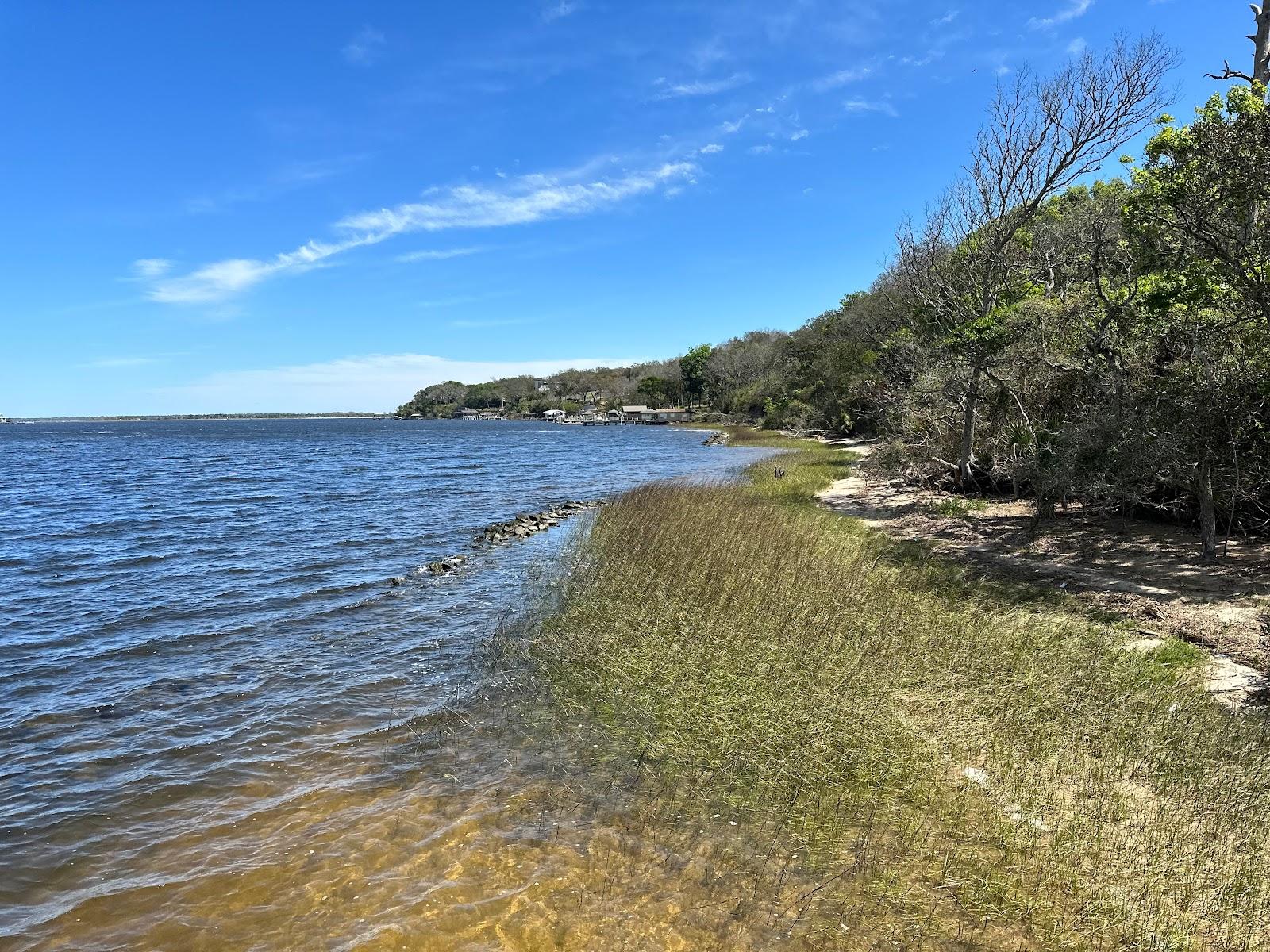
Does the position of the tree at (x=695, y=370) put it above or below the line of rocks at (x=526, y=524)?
above

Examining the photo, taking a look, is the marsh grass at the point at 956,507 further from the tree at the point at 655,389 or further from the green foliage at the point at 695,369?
the tree at the point at 655,389

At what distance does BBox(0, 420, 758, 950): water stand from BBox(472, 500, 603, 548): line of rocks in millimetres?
1396

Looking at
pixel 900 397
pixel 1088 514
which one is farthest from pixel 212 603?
pixel 900 397

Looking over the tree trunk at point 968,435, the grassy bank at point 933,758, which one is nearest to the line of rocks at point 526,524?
the grassy bank at point 933,758

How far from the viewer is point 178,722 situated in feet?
27.7

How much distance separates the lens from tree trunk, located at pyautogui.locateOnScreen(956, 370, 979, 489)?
20.4 meters

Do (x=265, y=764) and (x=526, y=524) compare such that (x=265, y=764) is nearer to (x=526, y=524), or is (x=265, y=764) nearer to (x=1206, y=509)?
(x=526, y=524)

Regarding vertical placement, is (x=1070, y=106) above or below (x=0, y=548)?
above

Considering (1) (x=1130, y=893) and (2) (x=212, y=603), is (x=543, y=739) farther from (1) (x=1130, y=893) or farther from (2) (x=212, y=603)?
(2) (x=212, y=603)

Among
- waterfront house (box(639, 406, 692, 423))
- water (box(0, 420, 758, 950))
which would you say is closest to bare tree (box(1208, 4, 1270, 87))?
water (box(0, 420, 758, 950))

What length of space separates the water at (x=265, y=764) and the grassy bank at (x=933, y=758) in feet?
4.19

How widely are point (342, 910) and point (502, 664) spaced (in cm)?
481

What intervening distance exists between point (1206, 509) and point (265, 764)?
16035mm

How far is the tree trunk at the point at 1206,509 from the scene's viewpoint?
12297 millimetres
